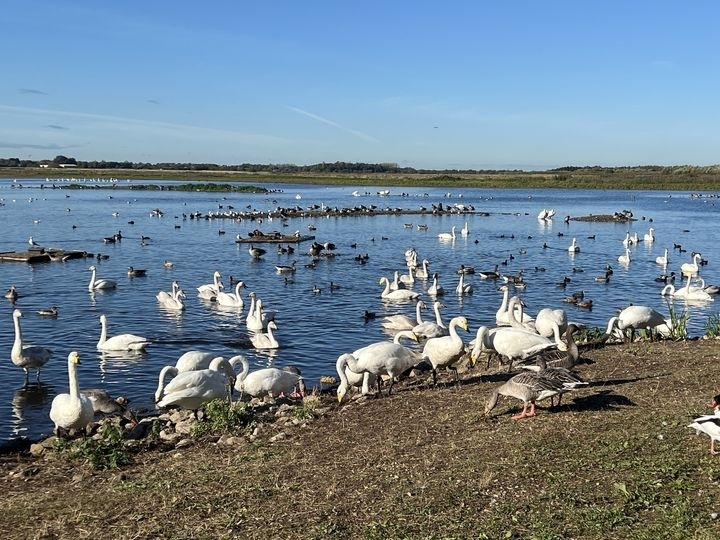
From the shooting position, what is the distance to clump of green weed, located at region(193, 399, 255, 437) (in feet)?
40.5

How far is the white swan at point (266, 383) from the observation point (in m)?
15.7

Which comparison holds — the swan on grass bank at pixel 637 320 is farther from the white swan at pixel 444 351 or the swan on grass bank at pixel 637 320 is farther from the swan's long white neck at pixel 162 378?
the swan's long white neck at pixel 162 378

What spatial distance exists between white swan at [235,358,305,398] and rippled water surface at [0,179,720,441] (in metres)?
2.19

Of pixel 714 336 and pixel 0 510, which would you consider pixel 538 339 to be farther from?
pixel 0 510

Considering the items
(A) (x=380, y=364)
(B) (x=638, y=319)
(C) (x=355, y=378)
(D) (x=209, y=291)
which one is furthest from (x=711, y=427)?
(D) (x=209, y=291)

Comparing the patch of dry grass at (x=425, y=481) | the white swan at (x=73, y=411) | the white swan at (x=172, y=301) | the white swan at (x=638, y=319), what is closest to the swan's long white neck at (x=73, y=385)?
the white swan at (x=73, y=411)

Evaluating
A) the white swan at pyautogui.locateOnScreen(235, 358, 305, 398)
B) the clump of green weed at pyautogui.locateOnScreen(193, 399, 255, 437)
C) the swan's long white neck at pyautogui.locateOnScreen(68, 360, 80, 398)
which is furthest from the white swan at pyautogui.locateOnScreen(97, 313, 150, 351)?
the clump of green weed at pyautogui.locateOnScreen(193, 399, 255, 437)

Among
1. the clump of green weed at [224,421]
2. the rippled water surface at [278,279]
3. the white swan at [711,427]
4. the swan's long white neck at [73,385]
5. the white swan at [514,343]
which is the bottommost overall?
the rippled water surface at [278,279]

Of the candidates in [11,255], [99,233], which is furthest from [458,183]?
[11,255]

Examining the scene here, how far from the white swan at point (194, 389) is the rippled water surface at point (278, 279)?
232 cm

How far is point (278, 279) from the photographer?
35.8 m

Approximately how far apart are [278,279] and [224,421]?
2341 cm

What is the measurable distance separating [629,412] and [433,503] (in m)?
4.25

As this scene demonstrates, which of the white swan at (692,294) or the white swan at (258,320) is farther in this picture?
the white swan at (692,294)
